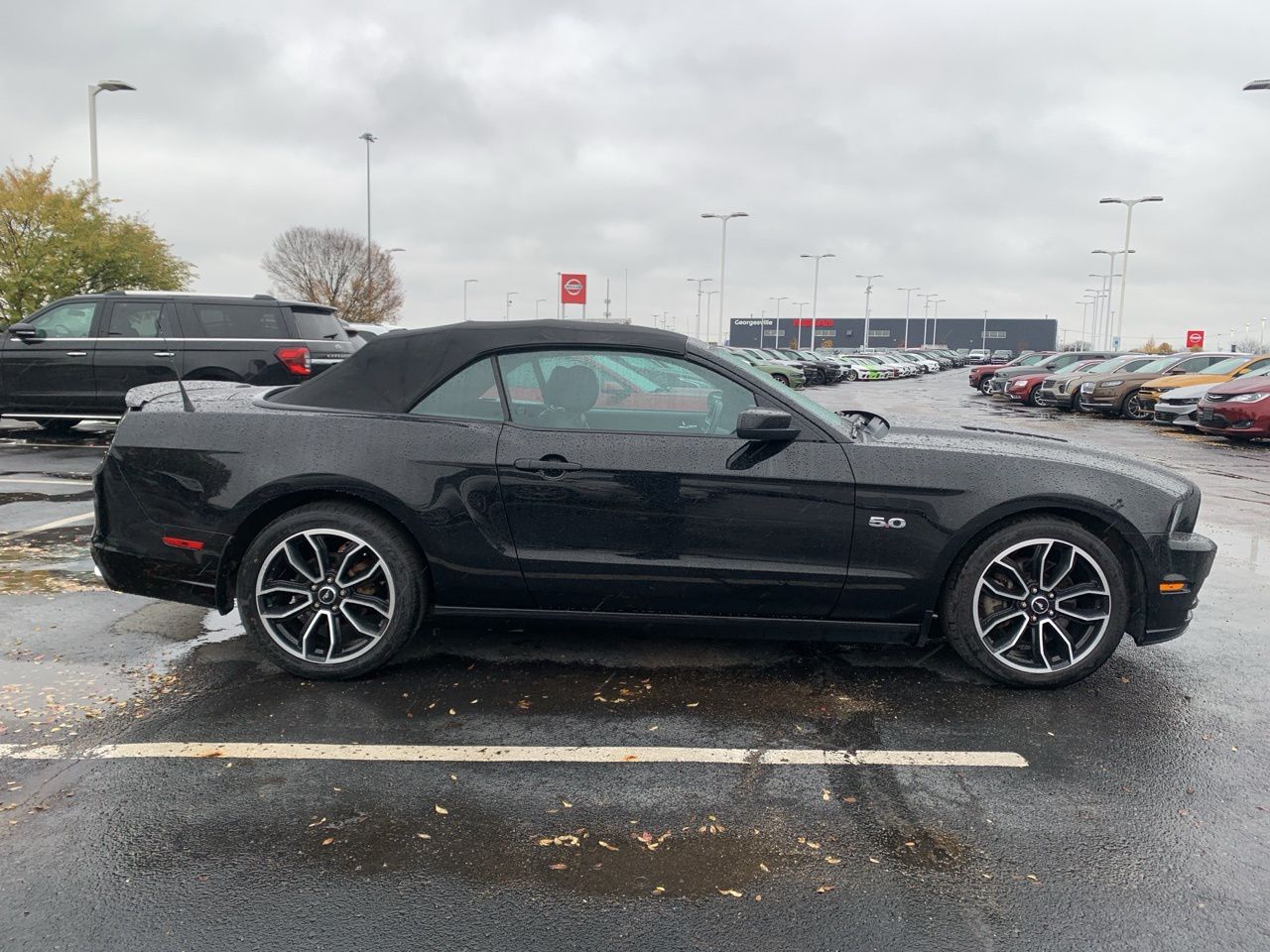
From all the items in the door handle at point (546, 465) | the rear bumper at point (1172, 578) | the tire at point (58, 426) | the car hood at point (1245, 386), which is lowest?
the tire at point (58, 426)

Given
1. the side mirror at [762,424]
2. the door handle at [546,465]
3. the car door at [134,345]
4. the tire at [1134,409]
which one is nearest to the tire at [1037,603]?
the side mirror at [762,424]

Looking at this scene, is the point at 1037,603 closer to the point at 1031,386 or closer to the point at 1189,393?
the point at 1189,393

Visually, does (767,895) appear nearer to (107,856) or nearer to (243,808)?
(243,808)

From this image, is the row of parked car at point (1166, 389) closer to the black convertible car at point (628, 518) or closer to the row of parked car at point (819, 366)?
the row of parked car at point (819, 366)

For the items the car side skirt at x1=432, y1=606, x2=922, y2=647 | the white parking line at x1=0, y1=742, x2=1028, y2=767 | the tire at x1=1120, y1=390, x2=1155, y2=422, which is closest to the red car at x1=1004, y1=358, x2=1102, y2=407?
the tire at x1=1120, y1=390, x2=1155, y2=422

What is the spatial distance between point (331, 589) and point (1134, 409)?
22000 mm

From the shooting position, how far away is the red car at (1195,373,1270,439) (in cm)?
1490

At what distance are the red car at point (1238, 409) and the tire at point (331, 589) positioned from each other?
15.5 m

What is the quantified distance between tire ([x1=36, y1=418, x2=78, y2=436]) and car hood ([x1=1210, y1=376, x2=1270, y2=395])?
59.6ft

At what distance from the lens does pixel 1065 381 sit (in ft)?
80.4

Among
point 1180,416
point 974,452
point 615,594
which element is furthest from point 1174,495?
point 1180,416

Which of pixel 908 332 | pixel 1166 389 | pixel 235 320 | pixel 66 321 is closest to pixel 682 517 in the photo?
pixel 235 320

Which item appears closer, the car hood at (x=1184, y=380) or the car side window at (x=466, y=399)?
the car side window at (x=466, y=399)

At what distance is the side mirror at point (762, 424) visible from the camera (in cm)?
374
